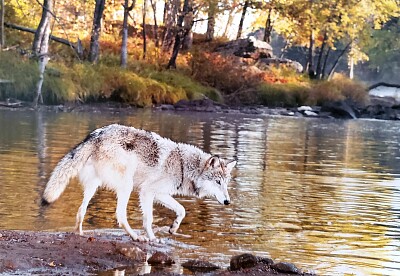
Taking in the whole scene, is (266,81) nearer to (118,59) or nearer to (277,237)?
(118,59)

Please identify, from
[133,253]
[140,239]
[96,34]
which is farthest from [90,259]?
[96,34]

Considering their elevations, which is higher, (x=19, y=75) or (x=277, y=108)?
(x=19, y=75)

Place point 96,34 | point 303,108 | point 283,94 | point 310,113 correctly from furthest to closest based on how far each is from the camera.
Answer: point 283,94 < point 303,108 < point 310,113 < point 96,34

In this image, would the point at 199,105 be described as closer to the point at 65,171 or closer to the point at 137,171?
the point at 137,171

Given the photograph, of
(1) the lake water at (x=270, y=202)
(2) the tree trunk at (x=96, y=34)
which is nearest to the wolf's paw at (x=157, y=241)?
(1) the lake water at (x=270, y=202)

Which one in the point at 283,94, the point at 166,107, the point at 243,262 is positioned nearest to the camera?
the point at 243,262

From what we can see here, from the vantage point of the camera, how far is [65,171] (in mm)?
8961

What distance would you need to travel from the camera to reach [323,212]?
38.6 ft

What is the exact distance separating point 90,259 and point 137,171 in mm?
1817

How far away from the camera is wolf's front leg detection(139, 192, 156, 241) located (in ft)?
29.8

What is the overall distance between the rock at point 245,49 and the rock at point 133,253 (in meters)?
40.9

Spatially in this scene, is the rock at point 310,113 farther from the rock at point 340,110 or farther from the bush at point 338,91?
the bush at point 338,91

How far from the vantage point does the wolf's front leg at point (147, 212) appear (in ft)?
29.8

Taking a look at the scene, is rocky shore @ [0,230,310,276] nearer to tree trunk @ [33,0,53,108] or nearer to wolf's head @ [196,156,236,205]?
wolf's head @ [196,156,236,205]
